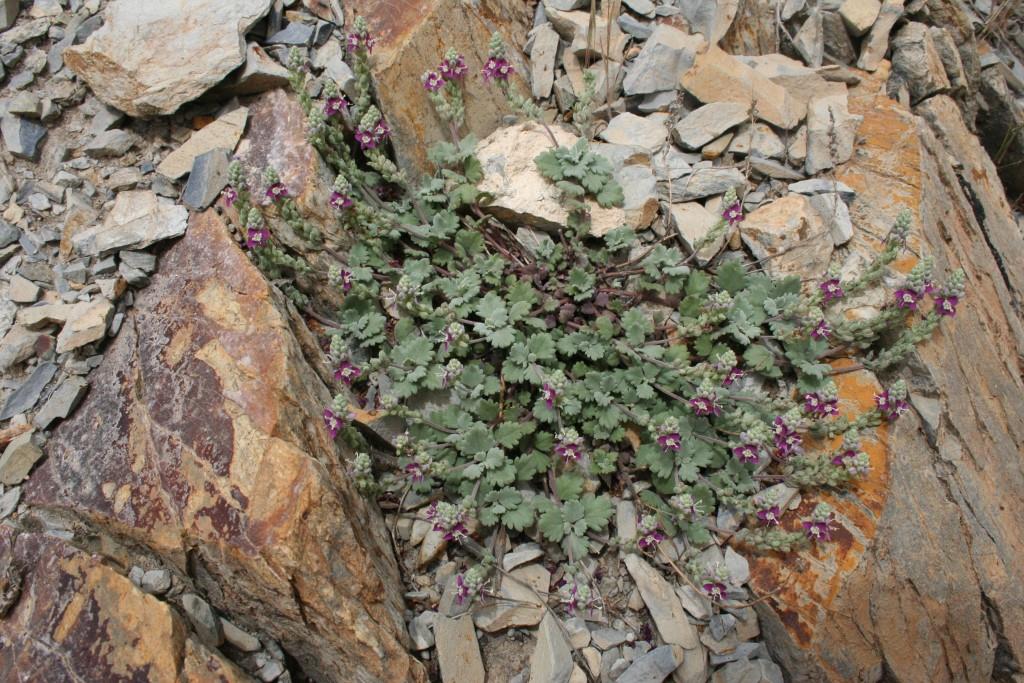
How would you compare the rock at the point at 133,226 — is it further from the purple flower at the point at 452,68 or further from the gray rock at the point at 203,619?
the gray rock at the point at 203,619

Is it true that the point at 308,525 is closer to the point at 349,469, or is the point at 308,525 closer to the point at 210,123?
the point at 349,469

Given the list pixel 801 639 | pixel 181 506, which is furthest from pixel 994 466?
pixel 181 506

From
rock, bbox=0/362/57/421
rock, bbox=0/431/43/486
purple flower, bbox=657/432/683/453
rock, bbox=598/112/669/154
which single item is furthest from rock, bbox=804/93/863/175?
rock, bbox=0/431/43/486

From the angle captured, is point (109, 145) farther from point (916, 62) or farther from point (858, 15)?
point (916, 62)

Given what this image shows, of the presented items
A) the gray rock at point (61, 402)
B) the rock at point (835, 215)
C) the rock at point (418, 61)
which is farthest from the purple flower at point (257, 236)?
the rock at point (835, 215)

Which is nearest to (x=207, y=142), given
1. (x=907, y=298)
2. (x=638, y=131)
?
(x=638, y=131)

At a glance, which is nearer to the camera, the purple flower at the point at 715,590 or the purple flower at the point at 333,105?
the purple flower at the point at 715,590

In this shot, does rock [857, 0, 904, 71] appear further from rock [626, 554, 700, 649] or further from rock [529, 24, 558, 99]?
rock [626, 554, 700, 649]
